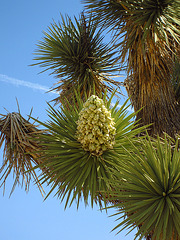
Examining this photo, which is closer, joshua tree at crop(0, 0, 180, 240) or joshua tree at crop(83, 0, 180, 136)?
joshua tree at crop(0, 0, 180, 240)

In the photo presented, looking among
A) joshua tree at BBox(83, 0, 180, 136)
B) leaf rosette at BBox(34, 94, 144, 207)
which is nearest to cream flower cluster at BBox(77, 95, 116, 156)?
leaf rosette at BBox(34, 94, 144, 207)

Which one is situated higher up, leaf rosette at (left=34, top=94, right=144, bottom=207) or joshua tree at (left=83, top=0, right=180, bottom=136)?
joshua tree at (left=83, top=0, right=180, bottom=136)

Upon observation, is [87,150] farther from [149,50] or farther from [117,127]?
[149,50]

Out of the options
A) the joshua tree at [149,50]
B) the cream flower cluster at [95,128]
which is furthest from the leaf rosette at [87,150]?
the joshua tree at [149,50]

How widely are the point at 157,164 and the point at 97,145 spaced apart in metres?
0.80

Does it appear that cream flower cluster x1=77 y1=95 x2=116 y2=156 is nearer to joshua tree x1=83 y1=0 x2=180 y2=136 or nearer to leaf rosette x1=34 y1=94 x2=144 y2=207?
leaf rosette x1=34 y1=94 x2=144 y2=207

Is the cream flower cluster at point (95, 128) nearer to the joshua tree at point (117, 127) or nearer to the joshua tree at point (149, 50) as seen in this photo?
the joshua tree at point (117, 127)

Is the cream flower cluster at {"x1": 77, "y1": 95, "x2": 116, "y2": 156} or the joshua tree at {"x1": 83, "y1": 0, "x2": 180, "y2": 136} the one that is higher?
the joshua tree at {"x1": 83, "y1": 0, "x2": 180, "y2": 136}

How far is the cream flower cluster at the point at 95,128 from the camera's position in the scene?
130 inches

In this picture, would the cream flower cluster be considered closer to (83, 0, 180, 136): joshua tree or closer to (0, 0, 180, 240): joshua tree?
(0, 0, 180, 240): joshua tree

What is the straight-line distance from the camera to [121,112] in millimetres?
3848

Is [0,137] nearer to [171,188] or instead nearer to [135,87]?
[135,87]

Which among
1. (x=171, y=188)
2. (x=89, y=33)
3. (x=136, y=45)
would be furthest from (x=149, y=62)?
Result: (x=171, y=188)

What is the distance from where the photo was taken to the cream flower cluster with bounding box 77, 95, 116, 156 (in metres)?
3.31
